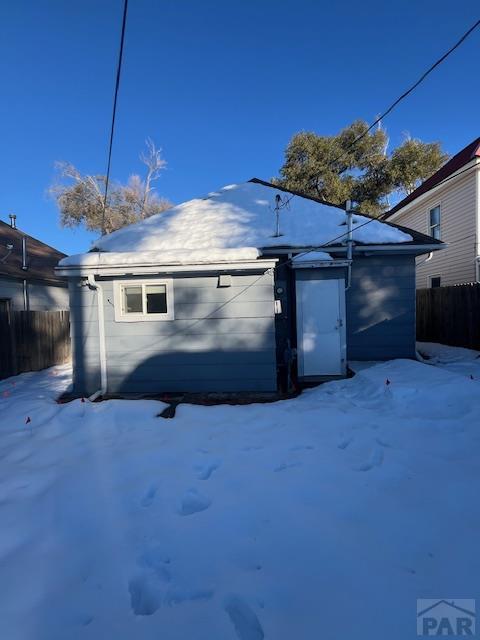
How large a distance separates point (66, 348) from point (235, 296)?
8024 mm

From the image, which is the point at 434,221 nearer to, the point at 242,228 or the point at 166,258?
the point at 242,228

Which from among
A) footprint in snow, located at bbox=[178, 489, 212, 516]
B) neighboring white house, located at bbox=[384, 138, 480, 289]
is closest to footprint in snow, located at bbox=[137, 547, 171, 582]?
footprint in snow, located at bbox=[178, 489, 212, 516]

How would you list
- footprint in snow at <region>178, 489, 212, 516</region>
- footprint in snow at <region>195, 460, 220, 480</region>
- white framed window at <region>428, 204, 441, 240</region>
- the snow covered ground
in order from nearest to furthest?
the snow covered ground → footprint in snow at <region>178, 489, 212, 516</region> → footprint in snow at <region>195, 460, 220, 480</region> → white framed window at <region>428, 204, 441, 240</region>

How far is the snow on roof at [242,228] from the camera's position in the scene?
304 inches

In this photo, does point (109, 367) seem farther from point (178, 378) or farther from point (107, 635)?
point (107, 635)

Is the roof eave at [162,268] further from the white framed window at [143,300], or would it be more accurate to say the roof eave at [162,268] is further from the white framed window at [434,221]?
the white framed window at [434,221]

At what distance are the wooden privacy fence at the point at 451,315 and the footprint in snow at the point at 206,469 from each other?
28.7 feet

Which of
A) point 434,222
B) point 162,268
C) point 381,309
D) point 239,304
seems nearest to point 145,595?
point 239,304

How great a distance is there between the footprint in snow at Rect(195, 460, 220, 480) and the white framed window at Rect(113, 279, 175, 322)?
3441 millimetres

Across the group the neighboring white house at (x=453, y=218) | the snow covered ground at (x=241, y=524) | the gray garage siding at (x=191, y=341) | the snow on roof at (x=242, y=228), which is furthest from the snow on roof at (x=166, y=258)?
the neighboring white house at (x=453, y=218)

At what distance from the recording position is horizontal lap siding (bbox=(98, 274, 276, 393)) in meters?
6.33

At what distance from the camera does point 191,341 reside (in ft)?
21.0

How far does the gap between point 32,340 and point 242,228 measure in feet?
22.3

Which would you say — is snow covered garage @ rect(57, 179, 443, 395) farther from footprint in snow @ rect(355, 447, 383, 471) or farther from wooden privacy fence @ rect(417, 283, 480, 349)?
footprint in snow @ rect(355, 447, 383, 471)
